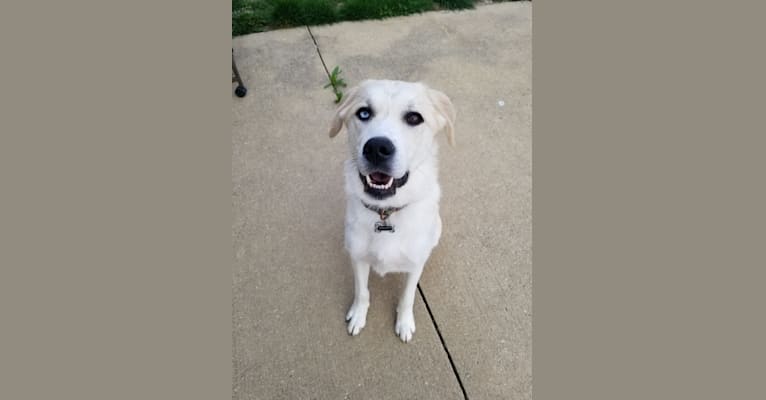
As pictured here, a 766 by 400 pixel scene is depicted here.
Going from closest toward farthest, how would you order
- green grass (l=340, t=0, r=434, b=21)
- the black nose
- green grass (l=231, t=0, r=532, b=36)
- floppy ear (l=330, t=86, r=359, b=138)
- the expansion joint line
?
the black nose
floppy ear (l=330, t=86, r=359, b=138)
the expansion joint line
green grass (l=231, t=0, r=532, b=36)
green grass (l=340, t=0, r=434, b=21)

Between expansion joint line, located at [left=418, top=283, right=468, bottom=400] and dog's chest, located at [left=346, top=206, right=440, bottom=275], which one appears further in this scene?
expansion joint line, located at [left=418, top=283, right=468, bottom=400]

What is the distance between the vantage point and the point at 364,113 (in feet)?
7.94

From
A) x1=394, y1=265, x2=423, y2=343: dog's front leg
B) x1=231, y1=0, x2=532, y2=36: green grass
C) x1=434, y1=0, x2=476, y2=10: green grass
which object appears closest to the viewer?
x1=394, y1=265, x2=423, y2=343: dog's front leg

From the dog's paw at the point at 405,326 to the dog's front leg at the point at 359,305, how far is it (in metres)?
0.24

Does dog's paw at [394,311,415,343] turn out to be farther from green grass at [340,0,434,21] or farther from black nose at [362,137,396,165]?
green grass at [340,0,434,21]

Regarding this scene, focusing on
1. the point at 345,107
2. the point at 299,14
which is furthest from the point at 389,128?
the point at 299,14

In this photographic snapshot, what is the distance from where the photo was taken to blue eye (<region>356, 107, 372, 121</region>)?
2404 mm

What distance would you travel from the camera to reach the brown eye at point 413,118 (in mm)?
2395

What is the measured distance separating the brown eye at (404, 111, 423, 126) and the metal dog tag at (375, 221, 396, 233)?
598 mm

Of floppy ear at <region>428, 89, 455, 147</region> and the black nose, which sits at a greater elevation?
the black nose

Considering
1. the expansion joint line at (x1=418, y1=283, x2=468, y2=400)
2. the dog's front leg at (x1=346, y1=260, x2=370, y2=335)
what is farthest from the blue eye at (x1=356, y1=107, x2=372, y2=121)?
the expansion joint line at (x1=418, y1=283, x2=468, y2=400)

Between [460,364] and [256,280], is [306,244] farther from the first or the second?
[460,364]

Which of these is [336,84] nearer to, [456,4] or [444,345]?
[456,4]

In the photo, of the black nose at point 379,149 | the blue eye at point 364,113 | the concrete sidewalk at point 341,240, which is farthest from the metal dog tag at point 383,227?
the concrete sidewalk at point 341,240
